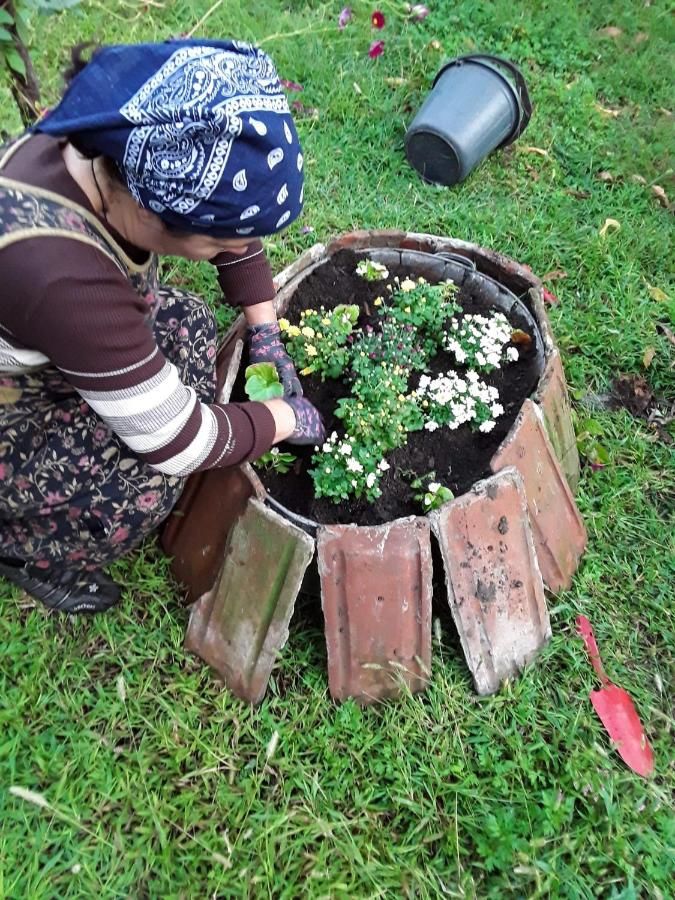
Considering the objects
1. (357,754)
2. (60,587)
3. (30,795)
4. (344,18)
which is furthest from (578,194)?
(30,795)

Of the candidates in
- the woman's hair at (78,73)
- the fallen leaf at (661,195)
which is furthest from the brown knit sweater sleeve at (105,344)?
the fallen leaf at (661,195)

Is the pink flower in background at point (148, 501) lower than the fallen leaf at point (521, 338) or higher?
lower

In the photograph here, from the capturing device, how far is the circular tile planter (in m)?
1.81

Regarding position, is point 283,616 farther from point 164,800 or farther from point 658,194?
point 658,194

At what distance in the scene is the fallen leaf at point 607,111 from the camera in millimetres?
3836

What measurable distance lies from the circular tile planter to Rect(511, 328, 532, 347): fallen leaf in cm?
10

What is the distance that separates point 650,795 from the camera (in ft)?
6.04

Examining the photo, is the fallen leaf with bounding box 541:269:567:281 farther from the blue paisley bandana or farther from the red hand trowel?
the blue paisley bandana

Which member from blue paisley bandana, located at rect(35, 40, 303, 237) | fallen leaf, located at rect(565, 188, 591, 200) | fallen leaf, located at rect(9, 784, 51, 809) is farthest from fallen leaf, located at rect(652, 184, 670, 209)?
fallen leaf, located at rect(9, 784, 51, 809)

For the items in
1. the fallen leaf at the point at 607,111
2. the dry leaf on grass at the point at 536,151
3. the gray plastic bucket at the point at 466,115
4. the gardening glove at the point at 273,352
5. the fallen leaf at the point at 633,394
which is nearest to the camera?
the gardening glove at the point at 273,352

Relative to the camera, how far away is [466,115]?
10.6ft

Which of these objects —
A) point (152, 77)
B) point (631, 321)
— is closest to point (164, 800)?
point (152, 77)

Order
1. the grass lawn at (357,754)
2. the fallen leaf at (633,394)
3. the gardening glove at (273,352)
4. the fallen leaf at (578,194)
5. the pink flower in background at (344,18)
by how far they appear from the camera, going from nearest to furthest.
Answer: the grass lawn at (357,754) < the gardening glove at (273,352) < the fallen leaf at (633,394) < the fallen leaf at (578,194) < the pink flower in background at (344,18)

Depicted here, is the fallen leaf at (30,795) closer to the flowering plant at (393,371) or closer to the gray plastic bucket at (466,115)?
the flowering plant at (393,371)
